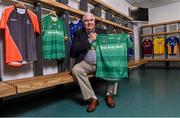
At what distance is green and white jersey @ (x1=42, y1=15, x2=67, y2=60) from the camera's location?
3.13 m

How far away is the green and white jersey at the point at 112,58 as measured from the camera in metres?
2.53

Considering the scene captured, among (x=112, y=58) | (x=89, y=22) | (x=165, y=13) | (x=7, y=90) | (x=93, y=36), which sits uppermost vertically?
(x=165, y=13)

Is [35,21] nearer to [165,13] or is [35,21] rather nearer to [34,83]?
[34,83]

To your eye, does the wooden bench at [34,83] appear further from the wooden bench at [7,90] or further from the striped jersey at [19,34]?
the striped jersey at [19,34]

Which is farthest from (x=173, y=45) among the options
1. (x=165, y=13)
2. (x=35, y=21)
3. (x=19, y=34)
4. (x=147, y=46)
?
(x=19, y=34)

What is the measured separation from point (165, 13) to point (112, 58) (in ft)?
21.1

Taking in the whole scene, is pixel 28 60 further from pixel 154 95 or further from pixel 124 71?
pixel 154 95

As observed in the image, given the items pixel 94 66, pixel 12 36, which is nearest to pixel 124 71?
pixel 94 66

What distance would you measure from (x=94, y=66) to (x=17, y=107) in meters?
1.14

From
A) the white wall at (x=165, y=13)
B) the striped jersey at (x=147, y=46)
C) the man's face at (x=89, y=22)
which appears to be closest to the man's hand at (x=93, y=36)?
the man's face at (x=89, y=22)

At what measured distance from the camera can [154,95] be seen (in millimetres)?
2938

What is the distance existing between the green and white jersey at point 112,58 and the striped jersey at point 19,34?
970 millimetres

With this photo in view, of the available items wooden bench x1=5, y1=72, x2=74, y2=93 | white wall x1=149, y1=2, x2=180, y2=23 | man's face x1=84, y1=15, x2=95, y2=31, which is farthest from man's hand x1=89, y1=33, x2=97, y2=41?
white wall x1=149, y1=2, x2=180, y2=23

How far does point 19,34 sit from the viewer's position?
2.61 m
